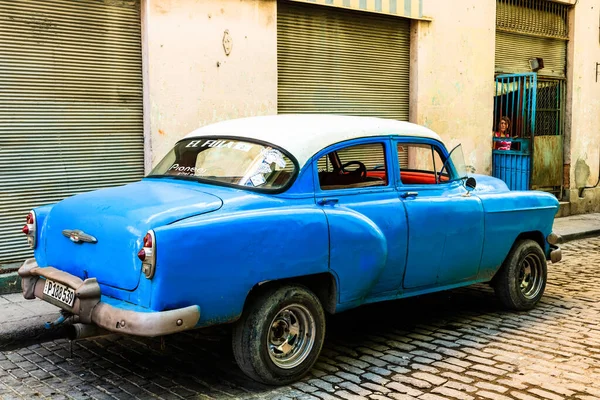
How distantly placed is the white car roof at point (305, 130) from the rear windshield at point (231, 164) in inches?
3.4

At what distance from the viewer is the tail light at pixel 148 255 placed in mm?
4152

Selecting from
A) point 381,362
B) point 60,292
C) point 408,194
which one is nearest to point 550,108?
point 408,194

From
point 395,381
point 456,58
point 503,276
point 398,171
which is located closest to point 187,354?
point 395,381

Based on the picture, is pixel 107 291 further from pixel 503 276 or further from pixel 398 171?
pixel 503 276

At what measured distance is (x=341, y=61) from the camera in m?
10.8

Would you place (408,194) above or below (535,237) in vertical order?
above

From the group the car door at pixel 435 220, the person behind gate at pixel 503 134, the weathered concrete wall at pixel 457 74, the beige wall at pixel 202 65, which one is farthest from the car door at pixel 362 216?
the person behind gate at pixel 503 134

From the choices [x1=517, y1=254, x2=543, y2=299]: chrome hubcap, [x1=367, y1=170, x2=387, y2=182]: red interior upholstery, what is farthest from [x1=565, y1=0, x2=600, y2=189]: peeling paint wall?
[x1=367, y1=170, x2=387, y2=182]: red interior upholstery

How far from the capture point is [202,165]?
5391mm

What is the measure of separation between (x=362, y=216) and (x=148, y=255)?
1.67 m

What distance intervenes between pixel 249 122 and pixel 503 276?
8.94ft

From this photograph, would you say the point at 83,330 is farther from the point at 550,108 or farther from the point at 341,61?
the point at 550,108

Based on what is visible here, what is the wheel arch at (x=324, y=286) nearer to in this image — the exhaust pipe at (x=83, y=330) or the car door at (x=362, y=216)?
the car door at (x=362, y=216)

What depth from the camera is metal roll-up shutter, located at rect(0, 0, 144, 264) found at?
7.69m
